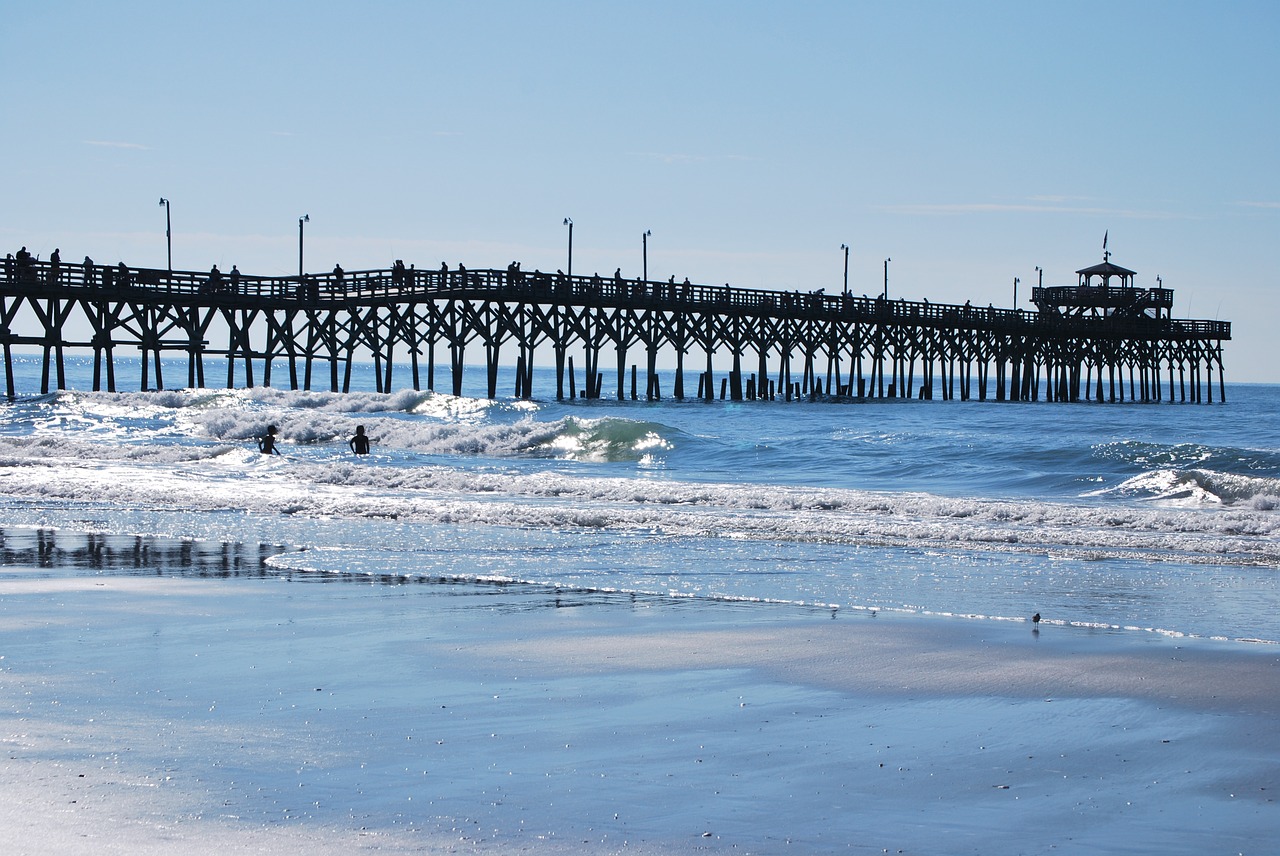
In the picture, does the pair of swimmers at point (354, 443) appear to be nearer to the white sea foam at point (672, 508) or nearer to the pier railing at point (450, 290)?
the white sea foam at point (672, 508)

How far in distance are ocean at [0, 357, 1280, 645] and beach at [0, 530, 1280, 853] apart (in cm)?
142

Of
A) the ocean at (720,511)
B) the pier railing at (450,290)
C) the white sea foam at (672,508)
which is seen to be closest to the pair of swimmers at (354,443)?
the ocean at (720,511)

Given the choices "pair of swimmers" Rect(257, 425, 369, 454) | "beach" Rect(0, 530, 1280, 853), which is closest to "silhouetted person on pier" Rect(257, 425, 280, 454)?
"pair of swimmers" Rect(257, 425, 369, 454)

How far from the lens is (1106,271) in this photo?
6950cm

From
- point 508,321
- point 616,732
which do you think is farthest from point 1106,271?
point 616,732

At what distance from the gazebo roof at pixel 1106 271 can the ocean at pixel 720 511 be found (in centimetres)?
3838

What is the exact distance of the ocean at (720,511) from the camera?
969 cm

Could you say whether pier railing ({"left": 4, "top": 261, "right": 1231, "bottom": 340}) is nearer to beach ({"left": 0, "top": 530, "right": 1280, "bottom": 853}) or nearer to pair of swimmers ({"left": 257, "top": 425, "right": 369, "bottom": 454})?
pair of swimmers ({"left": 257, "top": 425, "right": 369, "bottom": 454})

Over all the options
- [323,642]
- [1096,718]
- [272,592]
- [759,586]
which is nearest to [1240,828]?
[1096,718]

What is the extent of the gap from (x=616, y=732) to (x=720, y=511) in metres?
10.2

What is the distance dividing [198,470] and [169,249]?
30995 millimetres

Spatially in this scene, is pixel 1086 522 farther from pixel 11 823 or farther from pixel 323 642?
pixel 11 823

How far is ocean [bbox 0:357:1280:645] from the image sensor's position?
31.8 feet

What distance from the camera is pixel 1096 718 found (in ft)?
18.8
